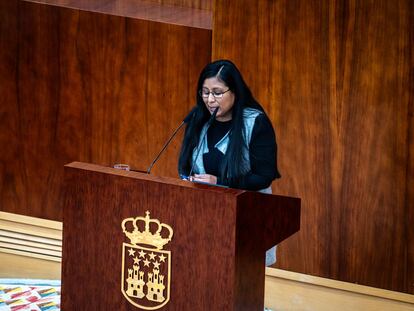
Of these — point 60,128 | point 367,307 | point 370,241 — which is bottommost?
point 367,307

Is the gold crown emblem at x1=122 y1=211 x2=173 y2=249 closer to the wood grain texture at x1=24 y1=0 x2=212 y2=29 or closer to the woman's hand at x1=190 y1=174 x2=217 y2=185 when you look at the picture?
the woman's hand at x1=190 y1=174 x2=217 y2=185

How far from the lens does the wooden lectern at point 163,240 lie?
295 centimetres

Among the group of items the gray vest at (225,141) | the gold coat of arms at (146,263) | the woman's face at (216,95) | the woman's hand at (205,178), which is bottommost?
the gold coat of arms at (146,263)

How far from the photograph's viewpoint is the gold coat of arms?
3.04 meters

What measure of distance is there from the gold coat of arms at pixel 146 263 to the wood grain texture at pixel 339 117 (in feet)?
4.48

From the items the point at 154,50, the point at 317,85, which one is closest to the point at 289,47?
the point at 317,85

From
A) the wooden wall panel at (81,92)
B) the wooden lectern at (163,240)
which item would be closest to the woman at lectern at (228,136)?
the wooden lectern at (163,240)

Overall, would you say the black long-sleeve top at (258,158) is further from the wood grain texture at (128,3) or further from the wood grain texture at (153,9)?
the wood grain texture at (128,3)

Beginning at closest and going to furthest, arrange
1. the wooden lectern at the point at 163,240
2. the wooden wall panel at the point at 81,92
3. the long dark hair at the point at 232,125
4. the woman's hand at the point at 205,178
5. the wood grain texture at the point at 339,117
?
the wooden lectern at the point at 163,240, the woman's hand at the point at 205,178, the long dark hair at the point at 232,125, the wood grain texture at the point at 339,117, the wooden wall panel at the point at 81,92

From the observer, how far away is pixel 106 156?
4660 millimetres

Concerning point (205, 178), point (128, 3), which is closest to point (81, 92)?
point (128, 3)

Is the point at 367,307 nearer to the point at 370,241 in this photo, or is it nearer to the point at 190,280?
the point at 370,241

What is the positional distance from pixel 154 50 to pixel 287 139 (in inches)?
28.4

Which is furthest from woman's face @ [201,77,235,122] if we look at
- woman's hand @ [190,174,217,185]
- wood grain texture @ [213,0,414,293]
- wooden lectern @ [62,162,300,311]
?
wood grain texture @ [213,0,414,293]
